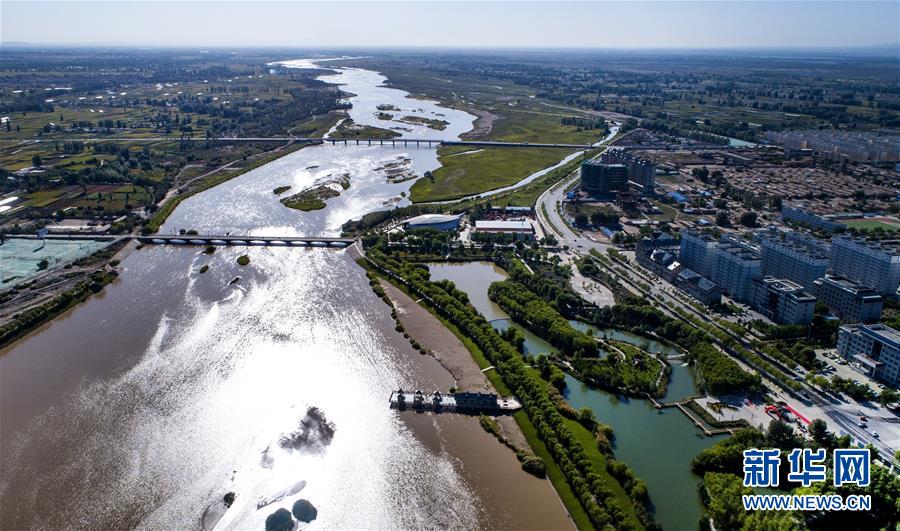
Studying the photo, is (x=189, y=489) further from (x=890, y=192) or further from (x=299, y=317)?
(x=890, y=192)

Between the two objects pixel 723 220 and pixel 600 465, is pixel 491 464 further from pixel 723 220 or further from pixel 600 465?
pixel 723 220

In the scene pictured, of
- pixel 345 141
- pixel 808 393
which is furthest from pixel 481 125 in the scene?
pixel 808 393

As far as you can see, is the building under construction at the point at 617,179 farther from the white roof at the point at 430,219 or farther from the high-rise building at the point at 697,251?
the high-rise building at the point at 697,251

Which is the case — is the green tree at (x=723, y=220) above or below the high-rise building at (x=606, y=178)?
below

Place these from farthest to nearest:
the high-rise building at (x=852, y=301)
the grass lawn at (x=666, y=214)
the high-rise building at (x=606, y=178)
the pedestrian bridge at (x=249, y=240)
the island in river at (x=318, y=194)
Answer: the high-rise building at (x=606, y=178), the island in river at (x=318, y=194), the grass lawn at (x=666, y=214), the pedestrian bridge at (x=249, y=240), the high-rise building at (x=852, y=301)

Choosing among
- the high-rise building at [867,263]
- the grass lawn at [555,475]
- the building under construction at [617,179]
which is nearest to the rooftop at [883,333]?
the high-rise building at [867,263]

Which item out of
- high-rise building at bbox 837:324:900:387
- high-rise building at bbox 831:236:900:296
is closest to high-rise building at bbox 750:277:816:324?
high-rise building at bbox 837:324:900:387

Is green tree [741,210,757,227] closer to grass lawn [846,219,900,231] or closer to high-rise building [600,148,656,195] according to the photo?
grass lawn [846,219,900,231]
